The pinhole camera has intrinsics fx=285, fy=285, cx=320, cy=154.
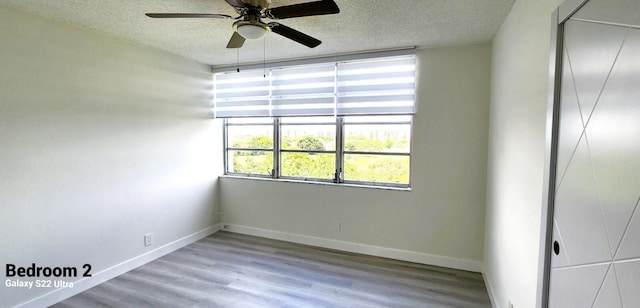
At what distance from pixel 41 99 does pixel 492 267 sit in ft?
13.6

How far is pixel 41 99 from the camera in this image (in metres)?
2.35

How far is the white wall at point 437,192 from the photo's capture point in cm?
298

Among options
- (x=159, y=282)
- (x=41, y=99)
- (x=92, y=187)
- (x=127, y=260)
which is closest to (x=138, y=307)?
(x=159, y=282)

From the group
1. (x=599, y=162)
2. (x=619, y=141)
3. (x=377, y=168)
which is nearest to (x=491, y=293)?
(x=377, y=168)

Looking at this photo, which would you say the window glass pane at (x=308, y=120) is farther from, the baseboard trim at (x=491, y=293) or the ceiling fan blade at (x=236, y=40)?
the baseboard trim at (x=491, y=293)

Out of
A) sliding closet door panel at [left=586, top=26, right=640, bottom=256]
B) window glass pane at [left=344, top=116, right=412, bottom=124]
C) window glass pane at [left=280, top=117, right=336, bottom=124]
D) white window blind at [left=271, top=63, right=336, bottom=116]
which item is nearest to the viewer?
sliding closet door panel at [left=586, top=26, right=640, bottom=256]

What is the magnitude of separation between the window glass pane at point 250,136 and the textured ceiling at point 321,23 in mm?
1158

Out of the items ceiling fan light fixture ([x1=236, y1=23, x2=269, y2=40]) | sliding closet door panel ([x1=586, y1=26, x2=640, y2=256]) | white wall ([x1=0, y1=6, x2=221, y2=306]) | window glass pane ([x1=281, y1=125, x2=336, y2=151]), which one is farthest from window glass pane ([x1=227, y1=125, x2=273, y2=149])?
sliding closet door panel ([x1=586, y1=26, x2=640, y2=256])

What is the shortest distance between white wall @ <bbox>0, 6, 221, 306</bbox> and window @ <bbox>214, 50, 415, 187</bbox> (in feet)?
2.29

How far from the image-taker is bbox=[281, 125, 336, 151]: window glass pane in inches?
147

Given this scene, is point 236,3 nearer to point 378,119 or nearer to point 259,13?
point 259,13

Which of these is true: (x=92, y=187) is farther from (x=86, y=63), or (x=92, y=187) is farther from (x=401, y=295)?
(x=401, y=295)

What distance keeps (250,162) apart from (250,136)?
388 millimetres

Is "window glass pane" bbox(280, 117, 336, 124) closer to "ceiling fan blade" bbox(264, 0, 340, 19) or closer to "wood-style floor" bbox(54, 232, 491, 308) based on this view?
"wood-style floor" bbox(54, 232, 491, 308)
